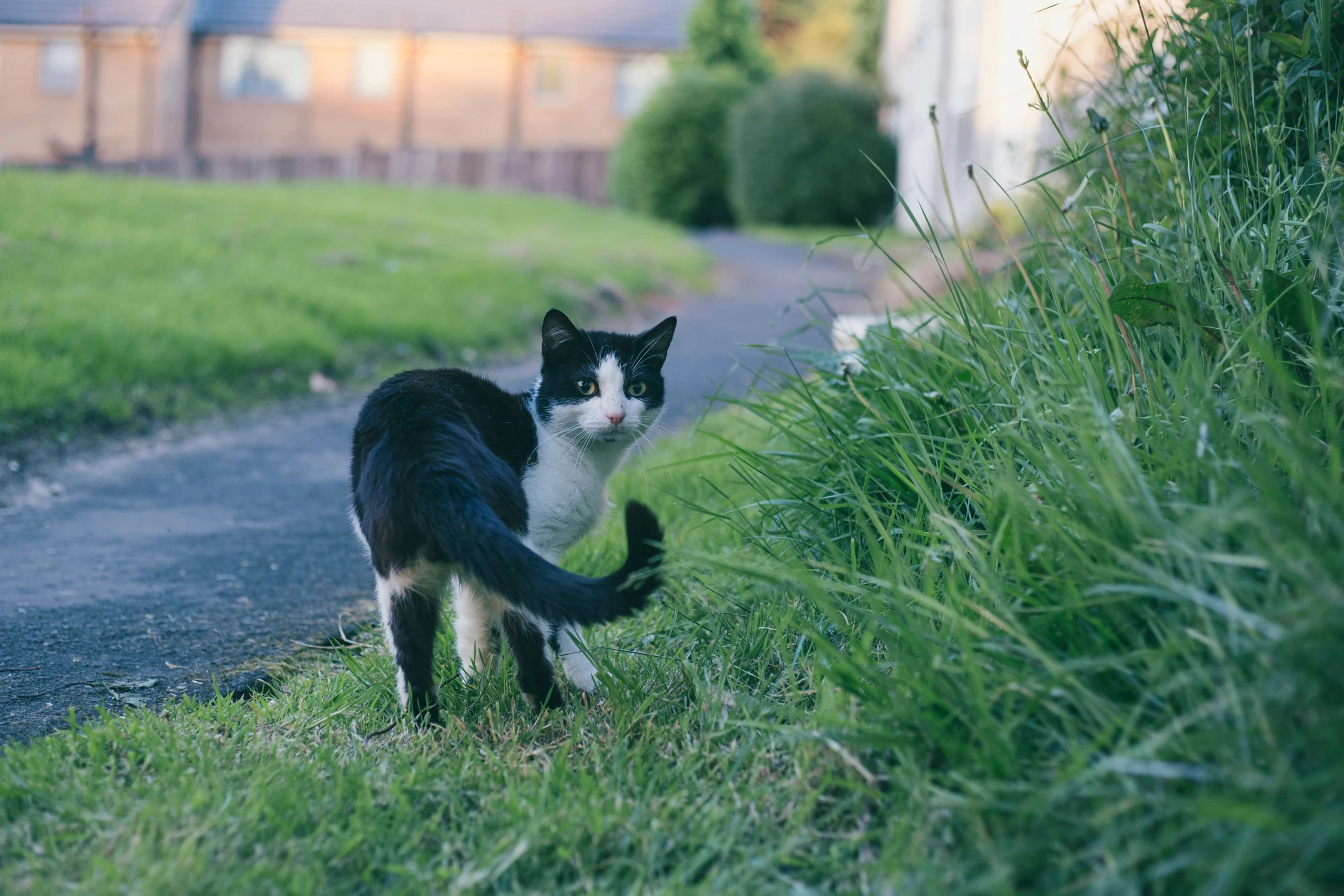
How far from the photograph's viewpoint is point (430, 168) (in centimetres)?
2403

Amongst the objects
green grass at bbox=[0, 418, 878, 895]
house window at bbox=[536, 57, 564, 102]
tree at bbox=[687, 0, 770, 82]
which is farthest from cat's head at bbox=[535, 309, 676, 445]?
house window at bbox=[536, 57, 564, 102]

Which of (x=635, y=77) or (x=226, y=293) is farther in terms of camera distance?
(x=635, y=77)

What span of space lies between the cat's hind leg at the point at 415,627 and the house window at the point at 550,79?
91.1 feet

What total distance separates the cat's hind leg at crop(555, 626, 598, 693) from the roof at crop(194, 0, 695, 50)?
1034 inches

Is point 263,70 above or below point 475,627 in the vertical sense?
above

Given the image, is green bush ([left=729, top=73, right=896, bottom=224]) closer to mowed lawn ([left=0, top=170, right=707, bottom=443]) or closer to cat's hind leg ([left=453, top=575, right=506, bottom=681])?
mowed lawn ([left=0, top=170, right=707, bottom=443])

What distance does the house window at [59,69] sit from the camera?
2606 cm

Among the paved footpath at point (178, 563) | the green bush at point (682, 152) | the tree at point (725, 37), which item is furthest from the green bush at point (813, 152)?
the paved footpath at point (178, 563)

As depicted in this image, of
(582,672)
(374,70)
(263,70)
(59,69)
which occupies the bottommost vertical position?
(582,672)

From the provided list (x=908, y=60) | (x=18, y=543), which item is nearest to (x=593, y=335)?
(x=18, y=543)

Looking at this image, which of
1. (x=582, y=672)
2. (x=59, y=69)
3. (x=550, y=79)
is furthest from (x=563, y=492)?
(x=59, y=69)

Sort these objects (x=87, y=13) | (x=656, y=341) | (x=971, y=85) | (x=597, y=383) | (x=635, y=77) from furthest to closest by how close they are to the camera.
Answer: (x=635, y=77)
(x=87, y=13)
(x=971, y=85)
(x=656, y=341)
(x=597, y=383)

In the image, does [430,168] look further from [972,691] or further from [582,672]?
[972,691]

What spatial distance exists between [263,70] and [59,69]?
4.77 meters
